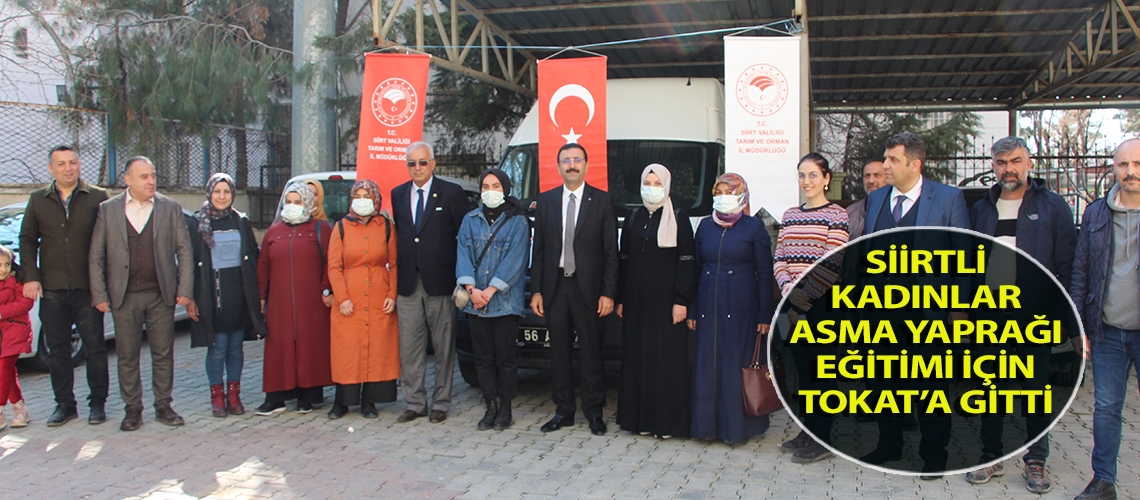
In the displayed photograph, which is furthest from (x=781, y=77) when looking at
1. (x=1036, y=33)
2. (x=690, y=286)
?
(x=1036, y=33)

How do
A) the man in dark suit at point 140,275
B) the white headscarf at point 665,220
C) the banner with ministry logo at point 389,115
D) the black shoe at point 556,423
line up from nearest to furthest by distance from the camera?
the white headscarf at point 665,220 < the black shoe at point 556,423 < the man in dark suit at point 140,275 < the banner with ministry logo at point 389,115

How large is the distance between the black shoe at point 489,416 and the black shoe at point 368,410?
87 centimetres

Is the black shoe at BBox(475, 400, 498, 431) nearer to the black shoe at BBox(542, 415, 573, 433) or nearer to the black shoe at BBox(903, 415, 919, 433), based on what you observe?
the black shoe at BBox(542, 415, 573, 433)

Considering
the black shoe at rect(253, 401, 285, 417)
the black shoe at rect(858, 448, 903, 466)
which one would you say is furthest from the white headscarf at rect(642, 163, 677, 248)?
the black shoe at rect(253, 401, 285, 417)

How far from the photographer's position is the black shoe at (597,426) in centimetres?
592

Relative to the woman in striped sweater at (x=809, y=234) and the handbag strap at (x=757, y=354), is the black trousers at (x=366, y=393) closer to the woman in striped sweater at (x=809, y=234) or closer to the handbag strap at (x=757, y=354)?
the handbag strap at (x=757, y=354)

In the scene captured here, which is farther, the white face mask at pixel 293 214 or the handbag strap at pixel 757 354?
the white face mask at pixel 293 214

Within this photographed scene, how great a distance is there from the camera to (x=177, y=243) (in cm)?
626

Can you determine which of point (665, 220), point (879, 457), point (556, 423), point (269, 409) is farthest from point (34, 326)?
point (879, 457)

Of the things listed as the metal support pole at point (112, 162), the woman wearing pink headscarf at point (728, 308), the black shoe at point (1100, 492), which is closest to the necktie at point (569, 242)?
the woman wearing pink headscarf at point (728, 308)

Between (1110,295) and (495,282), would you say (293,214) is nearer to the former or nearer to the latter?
(495,282)

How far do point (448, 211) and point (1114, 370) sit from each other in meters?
4.22

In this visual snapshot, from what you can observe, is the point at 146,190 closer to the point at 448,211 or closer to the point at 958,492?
the point at 448,211

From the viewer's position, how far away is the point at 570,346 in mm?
6039
